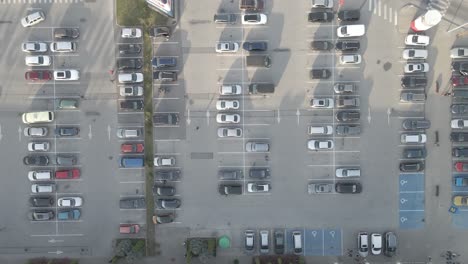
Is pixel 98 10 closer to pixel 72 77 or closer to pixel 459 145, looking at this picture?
pixel 72 77

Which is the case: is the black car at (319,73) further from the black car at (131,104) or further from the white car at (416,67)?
the black car at (131,104)

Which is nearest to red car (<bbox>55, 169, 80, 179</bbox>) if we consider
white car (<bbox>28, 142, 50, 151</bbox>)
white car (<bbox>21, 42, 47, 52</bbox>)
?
white car (<bbox>28, 142, 50, 151</bbox>)

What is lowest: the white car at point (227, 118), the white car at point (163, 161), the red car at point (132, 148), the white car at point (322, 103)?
the white car at point (163, 161)

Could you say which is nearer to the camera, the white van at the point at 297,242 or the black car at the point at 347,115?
the black car at the point at 347,115

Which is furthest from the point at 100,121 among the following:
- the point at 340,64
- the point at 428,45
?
the point at 428,45

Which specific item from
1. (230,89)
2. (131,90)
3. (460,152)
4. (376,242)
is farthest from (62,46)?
(460,152)

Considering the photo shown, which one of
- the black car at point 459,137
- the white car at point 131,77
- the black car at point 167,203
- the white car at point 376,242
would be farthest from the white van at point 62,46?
the black car at point 459,137

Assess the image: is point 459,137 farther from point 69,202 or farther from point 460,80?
point 69,202
